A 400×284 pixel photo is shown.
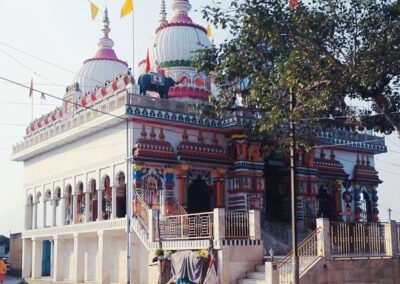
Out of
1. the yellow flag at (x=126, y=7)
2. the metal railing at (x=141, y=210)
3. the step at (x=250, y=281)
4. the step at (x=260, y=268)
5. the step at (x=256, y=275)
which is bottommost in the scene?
the step at (x=250, y=281)

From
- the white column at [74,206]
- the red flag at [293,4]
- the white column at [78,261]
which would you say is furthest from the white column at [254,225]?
the white column at [74,206]

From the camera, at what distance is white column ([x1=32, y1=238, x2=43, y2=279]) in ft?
100

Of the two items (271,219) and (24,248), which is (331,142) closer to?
(271,219)

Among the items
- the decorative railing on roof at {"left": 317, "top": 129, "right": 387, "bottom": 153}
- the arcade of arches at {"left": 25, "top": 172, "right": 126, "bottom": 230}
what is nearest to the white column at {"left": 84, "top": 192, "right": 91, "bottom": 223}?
the arcade of arches at {"left": 25, "top": 172, "right": 126, "bottom": 230}

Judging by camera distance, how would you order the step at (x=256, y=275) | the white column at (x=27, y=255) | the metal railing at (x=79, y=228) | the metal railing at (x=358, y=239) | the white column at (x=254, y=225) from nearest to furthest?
1. the step at (x=256, y=275)
2. the metal railing at (x=358, y=239)
3. the white column at (x=254, y=225)
4. the metal railing at (x=79, y=228)
5. the white column at (x=27, y=255)

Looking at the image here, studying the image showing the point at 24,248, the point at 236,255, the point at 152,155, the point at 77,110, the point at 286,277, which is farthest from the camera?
the point at 24,248

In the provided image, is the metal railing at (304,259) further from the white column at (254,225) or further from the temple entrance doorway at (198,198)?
the temple entrance doorway at (198,198)

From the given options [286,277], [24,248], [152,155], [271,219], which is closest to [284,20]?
[286,277]

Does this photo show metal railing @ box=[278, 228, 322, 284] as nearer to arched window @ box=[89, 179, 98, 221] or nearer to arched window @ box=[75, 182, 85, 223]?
arched window @ box=[89, 179, 98, 221]

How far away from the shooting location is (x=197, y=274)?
18078mm

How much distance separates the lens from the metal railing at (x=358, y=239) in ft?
58.6

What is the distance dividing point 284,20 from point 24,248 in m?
23.4

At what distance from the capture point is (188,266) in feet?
60.4

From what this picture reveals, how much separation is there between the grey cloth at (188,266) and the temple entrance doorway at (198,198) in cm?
647
